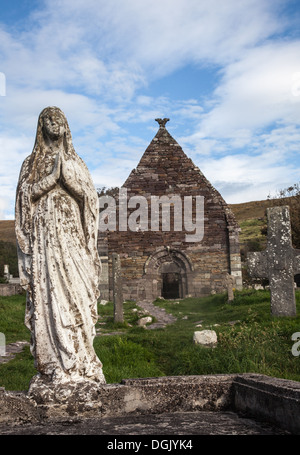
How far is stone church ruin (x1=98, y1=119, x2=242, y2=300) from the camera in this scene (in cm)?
2039

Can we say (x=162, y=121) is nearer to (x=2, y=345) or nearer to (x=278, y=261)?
(x=278, y=261)

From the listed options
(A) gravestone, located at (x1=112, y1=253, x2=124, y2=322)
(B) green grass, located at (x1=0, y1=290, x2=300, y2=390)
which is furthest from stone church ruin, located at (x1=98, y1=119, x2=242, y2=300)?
(B) green grass, located at (x1=0, y1=290, x2=300, y2=390)

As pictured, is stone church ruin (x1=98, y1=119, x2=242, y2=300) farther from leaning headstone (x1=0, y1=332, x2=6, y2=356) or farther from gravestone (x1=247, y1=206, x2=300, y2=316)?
gravestone (x1=247, y1=206, x2=300, y2=316)

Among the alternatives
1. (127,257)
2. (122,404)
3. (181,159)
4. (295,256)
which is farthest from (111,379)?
(181,159)

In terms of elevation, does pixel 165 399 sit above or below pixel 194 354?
above

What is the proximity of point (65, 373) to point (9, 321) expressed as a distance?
9.43 metres

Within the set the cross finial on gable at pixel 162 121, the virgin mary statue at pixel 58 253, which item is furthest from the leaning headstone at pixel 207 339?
the cross finial on gable at pixel 162 121

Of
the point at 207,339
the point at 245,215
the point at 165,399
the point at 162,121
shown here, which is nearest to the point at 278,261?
the point at 207,339

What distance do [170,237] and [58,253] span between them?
1715cm

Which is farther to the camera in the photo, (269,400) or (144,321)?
(144,321)

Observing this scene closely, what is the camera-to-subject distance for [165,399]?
3.60 m

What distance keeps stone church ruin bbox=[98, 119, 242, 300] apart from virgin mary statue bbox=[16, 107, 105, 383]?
16.1m

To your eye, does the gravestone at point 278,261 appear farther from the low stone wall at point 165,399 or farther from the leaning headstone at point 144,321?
the low stone wall at point 165,399

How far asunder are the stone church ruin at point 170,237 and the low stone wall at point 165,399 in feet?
54.2
